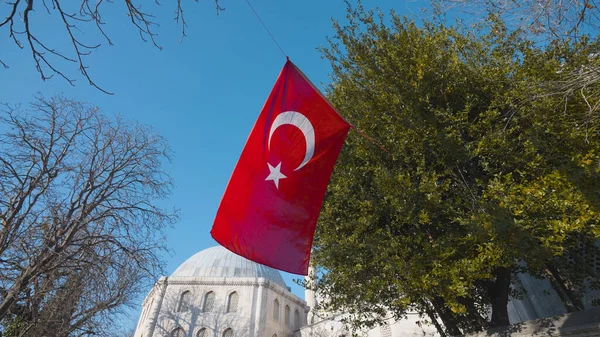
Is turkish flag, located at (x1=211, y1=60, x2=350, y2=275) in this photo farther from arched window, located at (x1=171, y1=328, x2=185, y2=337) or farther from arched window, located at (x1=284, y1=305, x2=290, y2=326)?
arched window, located at (x1=284, y1=305, x2=290, y2=326)

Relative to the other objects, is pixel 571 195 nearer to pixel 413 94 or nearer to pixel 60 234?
pixel 413 94

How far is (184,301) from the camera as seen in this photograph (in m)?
34.2

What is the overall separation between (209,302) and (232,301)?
2504 mm

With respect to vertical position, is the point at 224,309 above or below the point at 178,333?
above

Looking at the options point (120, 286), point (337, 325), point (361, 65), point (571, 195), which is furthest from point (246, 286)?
point (571, 195)

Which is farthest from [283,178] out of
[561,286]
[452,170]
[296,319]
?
[296,319]

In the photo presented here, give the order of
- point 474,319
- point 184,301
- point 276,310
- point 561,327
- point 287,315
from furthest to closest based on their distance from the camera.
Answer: point 287,315 → point 276,310 → point 184,301 → point 474,319 → point 561,327

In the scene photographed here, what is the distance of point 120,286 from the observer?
1114 cm

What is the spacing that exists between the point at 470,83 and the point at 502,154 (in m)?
2.23

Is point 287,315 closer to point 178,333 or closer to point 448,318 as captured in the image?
point 178,333

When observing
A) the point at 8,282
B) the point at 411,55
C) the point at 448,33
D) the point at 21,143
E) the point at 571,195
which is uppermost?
the point at 448,33

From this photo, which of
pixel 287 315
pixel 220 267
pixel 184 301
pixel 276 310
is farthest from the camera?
pixel 220 267

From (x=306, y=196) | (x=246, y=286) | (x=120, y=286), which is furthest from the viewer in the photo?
(x=246, y=286)

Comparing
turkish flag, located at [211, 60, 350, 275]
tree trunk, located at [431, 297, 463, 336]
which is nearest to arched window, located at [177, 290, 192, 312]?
tree trunk, located at [431, 297, 463, 336]
